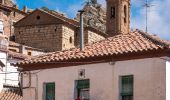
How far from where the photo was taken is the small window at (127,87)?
20.0 meters

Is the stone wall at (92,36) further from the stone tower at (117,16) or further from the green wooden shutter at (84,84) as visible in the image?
the green wooden shutter at (84,84)

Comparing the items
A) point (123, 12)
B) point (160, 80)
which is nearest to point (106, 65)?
point (160, 80)

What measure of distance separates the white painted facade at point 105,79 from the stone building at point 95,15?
60.3 meters

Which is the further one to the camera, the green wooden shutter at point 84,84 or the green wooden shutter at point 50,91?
the green wooden shutter at point 50,91

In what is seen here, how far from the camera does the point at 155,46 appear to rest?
19.6m

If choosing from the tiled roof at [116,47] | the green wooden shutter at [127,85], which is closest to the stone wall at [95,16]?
the tiled roof at [116,47]

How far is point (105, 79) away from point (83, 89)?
1117 mm

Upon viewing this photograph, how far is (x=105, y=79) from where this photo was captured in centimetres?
2053

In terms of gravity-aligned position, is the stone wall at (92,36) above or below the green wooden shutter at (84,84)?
above

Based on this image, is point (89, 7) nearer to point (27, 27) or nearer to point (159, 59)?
point (27, 27)

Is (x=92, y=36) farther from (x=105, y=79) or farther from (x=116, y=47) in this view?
(x=105, y=79)

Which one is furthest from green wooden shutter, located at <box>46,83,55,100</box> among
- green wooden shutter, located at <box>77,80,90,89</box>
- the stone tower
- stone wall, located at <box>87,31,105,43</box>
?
the stone tower

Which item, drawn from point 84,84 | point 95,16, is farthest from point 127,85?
point 95,16

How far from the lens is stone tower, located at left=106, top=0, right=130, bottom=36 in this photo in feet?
235
